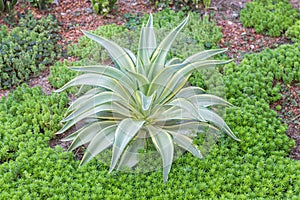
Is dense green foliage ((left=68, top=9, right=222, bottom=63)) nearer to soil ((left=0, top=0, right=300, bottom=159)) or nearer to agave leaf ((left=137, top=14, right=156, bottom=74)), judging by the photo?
soil ((left=0, top=0, right=300, bottom=159))

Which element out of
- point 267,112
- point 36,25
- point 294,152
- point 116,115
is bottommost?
point 294,152

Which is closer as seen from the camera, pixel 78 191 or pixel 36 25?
pixel 78 191

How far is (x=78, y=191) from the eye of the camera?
4.05 m

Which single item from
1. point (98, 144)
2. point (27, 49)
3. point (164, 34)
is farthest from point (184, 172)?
point (27, 49)

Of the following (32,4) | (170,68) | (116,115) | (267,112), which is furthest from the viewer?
(32,4)

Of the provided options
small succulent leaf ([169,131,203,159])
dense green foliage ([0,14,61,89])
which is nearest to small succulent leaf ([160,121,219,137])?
small succulent leaf ([169,131,203,159])

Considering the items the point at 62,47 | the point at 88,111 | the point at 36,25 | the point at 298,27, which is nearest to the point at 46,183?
the point at 88,111

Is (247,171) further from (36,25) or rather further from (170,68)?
(36,25)

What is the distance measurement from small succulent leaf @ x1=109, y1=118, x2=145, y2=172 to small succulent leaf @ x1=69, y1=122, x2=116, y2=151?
391mm

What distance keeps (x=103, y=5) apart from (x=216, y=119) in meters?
2.80

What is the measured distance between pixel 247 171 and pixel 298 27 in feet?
8.90

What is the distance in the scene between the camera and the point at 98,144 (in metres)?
4.15

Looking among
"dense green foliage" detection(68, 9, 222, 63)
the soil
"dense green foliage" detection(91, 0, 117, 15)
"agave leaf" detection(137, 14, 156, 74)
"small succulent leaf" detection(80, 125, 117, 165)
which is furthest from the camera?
"dense green foliage" detection(91, 0, 117, 15)

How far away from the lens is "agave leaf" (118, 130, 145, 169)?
4.20 m
